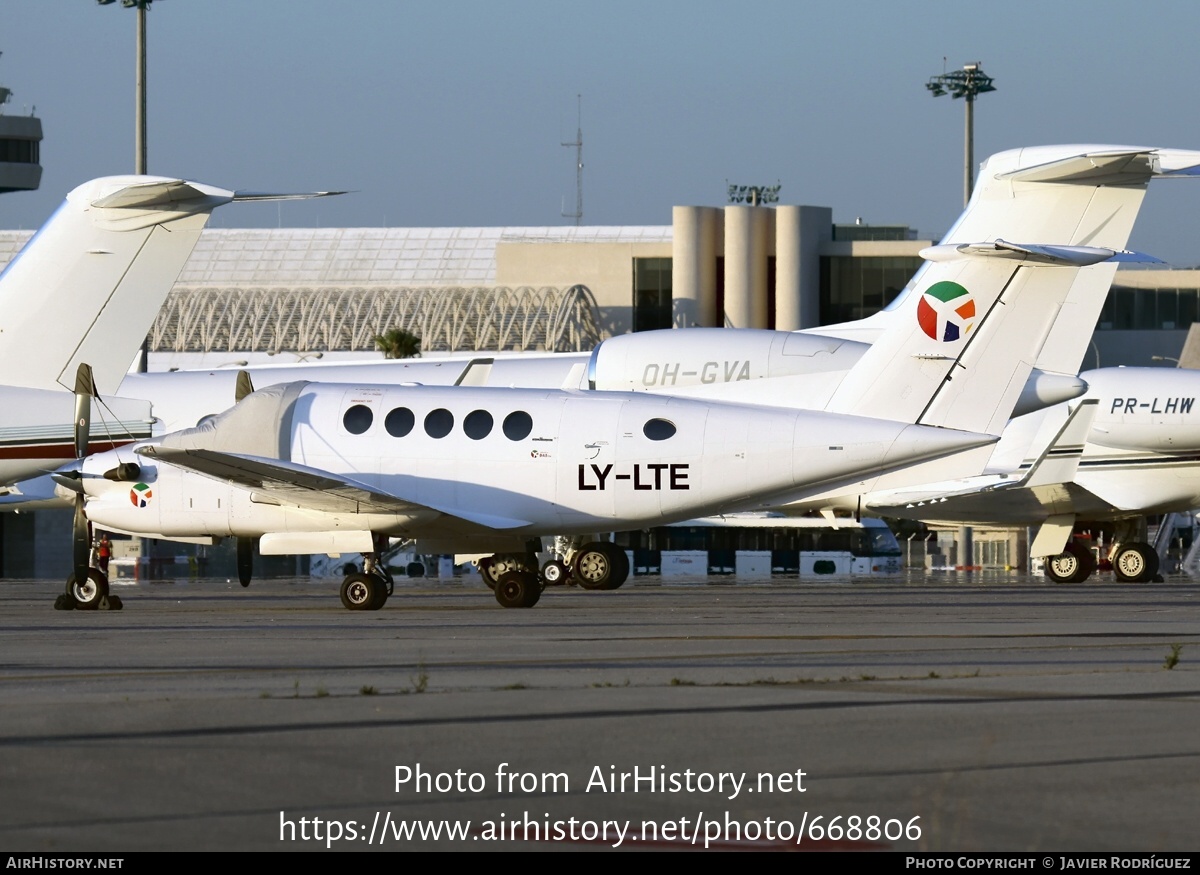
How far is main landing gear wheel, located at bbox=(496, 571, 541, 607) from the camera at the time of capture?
1032 inches

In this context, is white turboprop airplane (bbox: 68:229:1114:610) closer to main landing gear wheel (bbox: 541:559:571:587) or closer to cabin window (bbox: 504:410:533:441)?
cabin window (bbox: 504:410:533:441)

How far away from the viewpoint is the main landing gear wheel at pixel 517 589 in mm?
26203

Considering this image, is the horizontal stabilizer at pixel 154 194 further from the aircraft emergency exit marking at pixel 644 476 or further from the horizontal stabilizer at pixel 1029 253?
the horizontal stabilizer at pixel 1029 253

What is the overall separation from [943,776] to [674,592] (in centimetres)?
2510

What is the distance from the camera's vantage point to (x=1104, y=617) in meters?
23.3

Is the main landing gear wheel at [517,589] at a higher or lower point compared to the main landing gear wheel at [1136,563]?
higher

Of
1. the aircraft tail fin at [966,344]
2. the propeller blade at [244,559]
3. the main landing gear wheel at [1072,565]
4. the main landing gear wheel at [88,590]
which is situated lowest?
the main landing gear wheel at [1072,565]

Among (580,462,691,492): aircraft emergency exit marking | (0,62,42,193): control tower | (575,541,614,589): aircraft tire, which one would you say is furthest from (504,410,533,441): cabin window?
(0,62,42,193): control tower

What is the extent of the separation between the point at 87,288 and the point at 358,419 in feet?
14.1

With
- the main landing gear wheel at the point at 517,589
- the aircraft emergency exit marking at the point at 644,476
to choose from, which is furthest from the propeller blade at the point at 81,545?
the aircraft emergency exit marking at the point at 644,476

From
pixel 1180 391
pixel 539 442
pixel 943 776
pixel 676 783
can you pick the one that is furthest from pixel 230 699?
pixel 1180 391

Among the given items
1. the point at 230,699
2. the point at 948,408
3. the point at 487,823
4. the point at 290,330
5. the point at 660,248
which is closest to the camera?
Result: the point at 487,823

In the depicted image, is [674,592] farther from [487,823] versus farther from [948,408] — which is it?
[487,823]

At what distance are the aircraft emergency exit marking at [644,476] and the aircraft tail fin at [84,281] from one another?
6.53 metres
